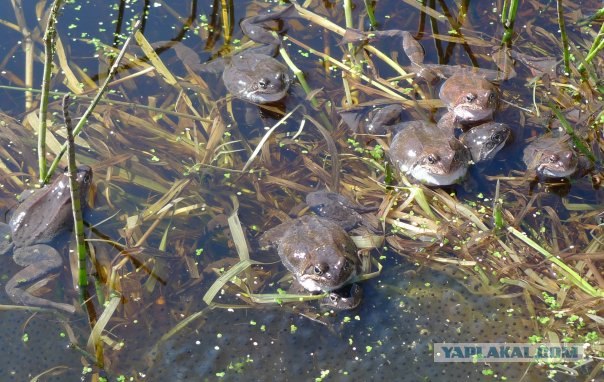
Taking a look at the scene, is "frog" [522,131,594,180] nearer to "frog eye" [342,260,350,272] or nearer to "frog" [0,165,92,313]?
"frog eye" [342,260,350,272]

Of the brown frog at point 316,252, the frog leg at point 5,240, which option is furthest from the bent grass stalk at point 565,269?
the frog leg at point 5,240

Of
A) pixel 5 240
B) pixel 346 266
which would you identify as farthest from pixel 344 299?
pixel 5 240

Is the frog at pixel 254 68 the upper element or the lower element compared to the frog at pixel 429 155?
upper

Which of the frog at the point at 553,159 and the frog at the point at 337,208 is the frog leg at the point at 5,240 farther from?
the frog at the point at 553,159

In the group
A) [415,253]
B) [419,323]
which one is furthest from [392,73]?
[419,323]

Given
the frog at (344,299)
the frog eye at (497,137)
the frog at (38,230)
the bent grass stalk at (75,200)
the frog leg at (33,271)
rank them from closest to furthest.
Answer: the bent grass stalk at (75,200), the frog at (344,299), the frog leg at (33,271), the frog at (38,230), the frog eye at (497,137)

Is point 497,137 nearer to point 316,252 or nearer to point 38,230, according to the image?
point 316,252

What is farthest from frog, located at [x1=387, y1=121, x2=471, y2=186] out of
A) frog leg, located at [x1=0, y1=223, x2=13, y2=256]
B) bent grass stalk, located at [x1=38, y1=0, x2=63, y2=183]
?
frog leg, located at [x1=0, y1=223, x2=13, y2=256]
